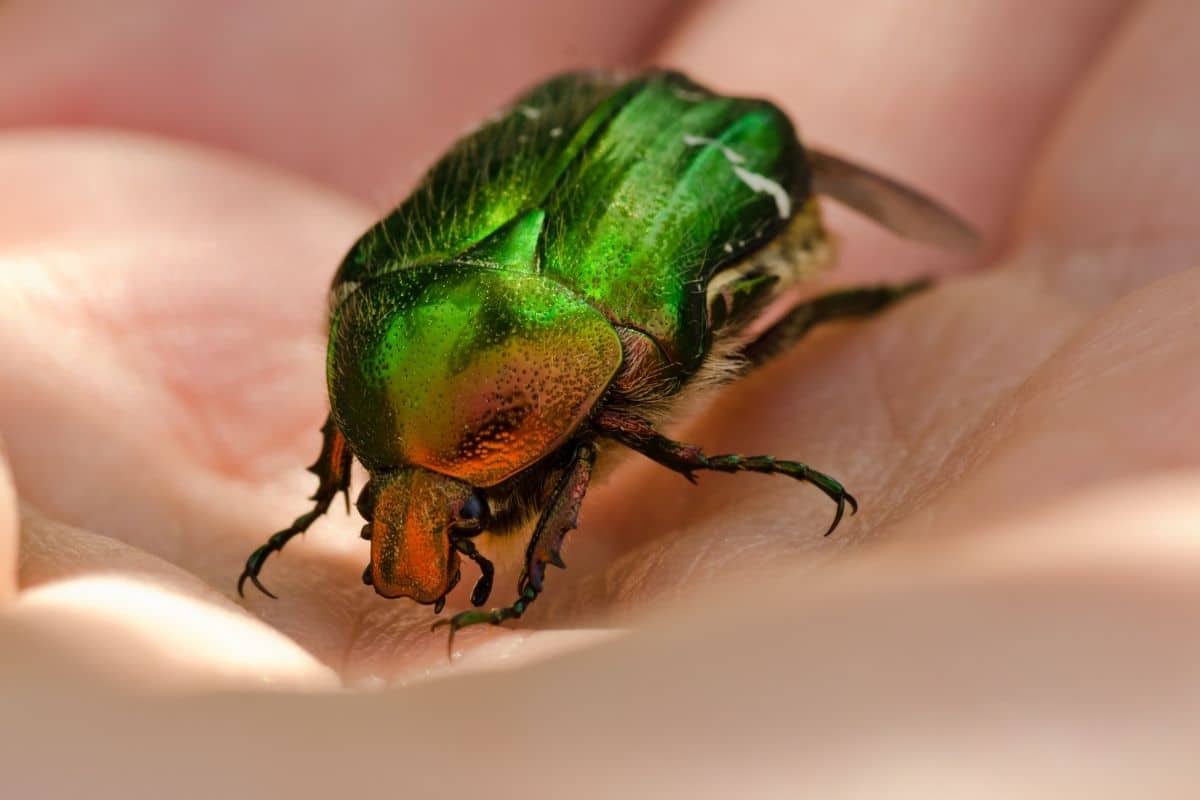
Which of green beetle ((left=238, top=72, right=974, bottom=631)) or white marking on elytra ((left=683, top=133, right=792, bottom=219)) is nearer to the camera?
green beetle ((left=238, top=72, right=974, bottom=631))

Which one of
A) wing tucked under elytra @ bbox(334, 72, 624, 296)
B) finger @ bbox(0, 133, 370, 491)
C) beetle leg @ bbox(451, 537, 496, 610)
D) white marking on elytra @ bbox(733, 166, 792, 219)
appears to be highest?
white marking on elytra @ bbox(733, 166, 792, 219)

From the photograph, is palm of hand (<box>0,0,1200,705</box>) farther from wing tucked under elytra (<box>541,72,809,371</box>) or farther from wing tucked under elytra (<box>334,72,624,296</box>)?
wing tucked under elytra (<box>334,72,624,296</box>)

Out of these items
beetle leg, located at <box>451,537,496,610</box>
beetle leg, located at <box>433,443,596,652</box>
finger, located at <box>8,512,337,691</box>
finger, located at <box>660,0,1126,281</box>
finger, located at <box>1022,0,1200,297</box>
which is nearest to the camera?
finger, located at <box>8,512,337,691</box>

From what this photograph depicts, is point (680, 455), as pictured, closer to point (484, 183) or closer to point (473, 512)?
point (473, 512)

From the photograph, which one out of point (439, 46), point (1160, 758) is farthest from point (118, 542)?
point (439, 46)

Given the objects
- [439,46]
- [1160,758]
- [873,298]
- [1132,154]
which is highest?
[1132,154]

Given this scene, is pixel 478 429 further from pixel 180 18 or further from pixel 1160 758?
pixel 180 18

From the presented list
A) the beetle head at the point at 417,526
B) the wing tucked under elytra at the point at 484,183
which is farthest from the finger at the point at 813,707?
the wing tucked under elytra at the point at 484,183

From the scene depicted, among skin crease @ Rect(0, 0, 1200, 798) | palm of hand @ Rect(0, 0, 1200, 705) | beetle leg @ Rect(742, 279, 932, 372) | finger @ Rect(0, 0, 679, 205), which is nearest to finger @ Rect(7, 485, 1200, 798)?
skin crease @ Rect(0, 0, 1200, 798)

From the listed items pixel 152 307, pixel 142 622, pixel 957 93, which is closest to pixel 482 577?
pixel 142 622

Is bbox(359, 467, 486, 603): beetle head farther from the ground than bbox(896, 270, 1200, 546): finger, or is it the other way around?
bbox(896, 270, 1200, 546): finger
